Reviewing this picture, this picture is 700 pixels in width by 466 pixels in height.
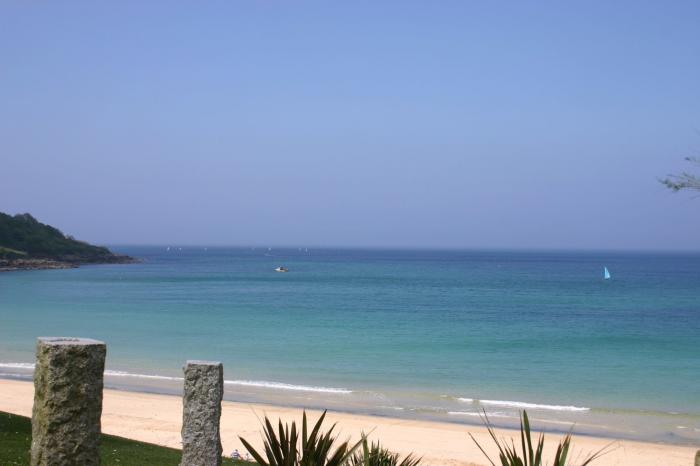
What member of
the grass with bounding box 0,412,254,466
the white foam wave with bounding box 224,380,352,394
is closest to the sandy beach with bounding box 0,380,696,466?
the grass with bounding box 0,412,254,466

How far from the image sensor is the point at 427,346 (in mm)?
36312

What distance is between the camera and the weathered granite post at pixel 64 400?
5.80m

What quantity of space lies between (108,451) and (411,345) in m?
25.2

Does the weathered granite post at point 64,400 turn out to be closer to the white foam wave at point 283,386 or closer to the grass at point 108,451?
the grass at point 108,451

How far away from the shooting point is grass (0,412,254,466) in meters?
10.4

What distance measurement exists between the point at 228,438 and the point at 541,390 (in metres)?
12.2

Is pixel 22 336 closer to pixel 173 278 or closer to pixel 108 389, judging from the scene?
pixel 108 389

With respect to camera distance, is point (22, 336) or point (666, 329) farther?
point (666, 329)

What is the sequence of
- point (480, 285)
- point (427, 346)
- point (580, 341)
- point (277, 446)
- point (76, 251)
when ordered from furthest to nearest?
point (76, 251), point (480, 285), point (580, 341), point (427, 346), point (277, 446)

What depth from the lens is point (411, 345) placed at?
120 ft

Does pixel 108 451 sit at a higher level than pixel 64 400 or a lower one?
lower

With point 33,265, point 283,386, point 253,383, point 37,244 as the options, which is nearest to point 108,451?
point 283,386

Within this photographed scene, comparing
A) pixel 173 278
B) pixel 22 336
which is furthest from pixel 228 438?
pixel 173 278

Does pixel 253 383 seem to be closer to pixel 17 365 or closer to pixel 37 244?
pixel 17 365
